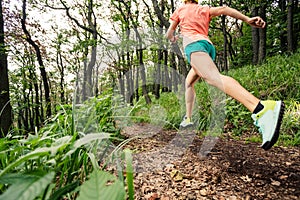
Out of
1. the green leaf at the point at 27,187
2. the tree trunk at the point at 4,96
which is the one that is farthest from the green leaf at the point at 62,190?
the tree trunk at the point at 4,96

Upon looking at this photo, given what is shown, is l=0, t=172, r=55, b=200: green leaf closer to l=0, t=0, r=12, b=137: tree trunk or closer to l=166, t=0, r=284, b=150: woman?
l=166, t=0, r=284, b=150: woman

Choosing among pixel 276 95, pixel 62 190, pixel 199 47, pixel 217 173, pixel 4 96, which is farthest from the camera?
pixel 4 96

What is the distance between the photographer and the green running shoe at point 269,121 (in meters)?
1.49

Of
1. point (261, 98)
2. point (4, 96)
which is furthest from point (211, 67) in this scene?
point (4, 96)

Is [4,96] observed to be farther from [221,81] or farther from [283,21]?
[283,21]

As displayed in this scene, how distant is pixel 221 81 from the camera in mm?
1808

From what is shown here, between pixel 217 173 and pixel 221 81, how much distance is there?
72 centimetres

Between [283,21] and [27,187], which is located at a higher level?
[283,21]

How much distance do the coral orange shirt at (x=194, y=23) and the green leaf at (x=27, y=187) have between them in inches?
76.4

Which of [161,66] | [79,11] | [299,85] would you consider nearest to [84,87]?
[299,85]

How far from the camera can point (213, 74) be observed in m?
1.85

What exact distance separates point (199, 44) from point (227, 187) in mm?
1239

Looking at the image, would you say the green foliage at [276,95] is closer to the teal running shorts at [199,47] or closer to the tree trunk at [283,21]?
the teal running shorts at [199,47]

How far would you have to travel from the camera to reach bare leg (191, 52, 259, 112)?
169 cm
